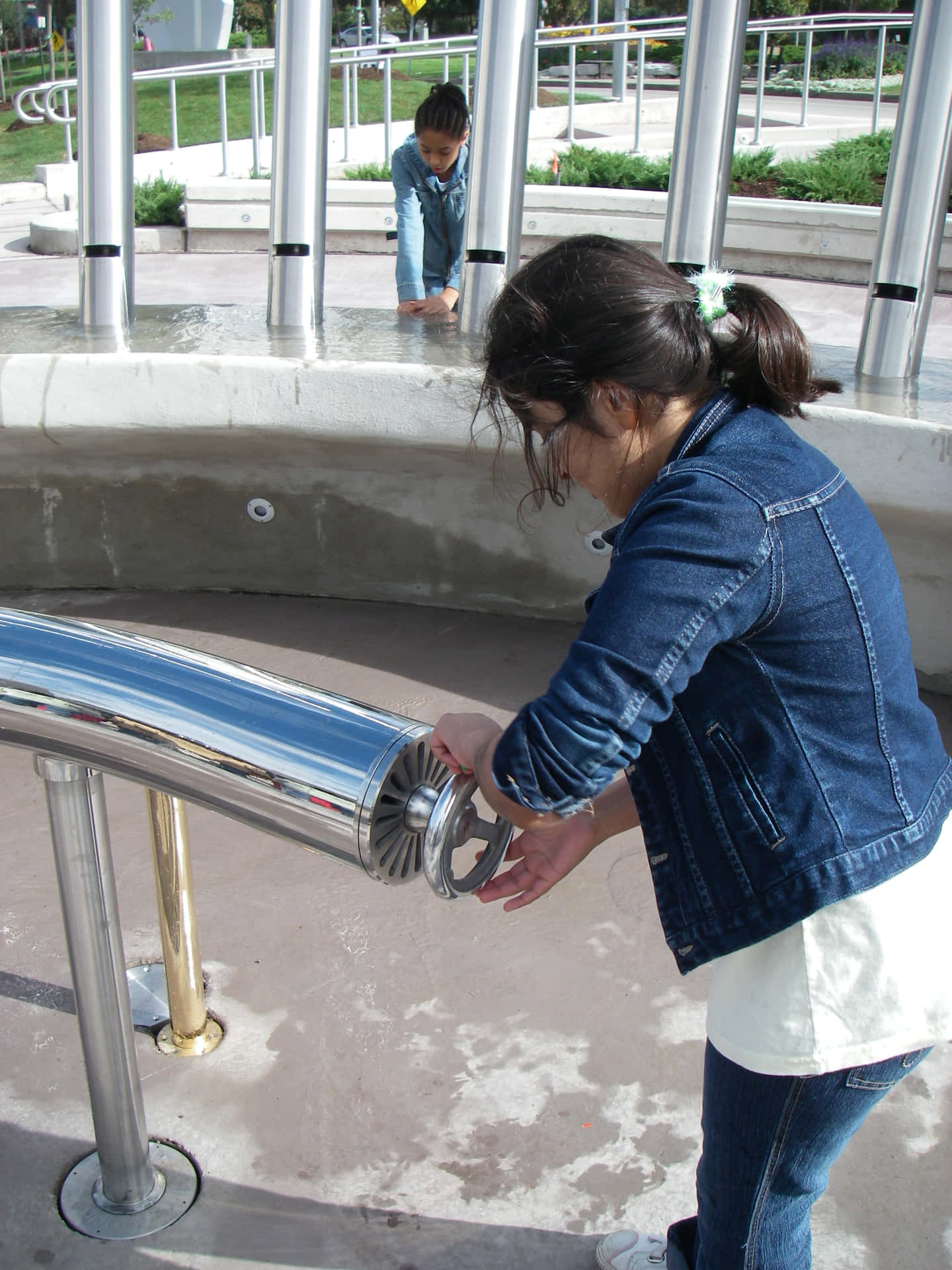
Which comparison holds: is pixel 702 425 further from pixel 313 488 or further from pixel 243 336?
pixel 243 336

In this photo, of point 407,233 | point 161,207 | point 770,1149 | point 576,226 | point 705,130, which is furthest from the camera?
point 161,207

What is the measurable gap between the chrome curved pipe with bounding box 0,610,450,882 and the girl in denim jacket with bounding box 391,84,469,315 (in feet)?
13.1

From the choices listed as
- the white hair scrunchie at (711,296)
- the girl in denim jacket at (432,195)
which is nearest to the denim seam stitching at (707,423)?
the white hair scrunchie at (711,296)

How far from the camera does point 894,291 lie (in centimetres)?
385

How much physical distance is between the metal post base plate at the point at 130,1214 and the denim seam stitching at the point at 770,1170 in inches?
38.9

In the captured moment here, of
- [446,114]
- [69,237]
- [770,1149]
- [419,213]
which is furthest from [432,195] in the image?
[69,237]

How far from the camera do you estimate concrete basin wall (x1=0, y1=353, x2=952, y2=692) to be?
360 centimetres

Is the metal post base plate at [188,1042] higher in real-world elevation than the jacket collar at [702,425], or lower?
lower

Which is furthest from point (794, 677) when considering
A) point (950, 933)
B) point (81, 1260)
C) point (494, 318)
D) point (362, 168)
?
point (362, 168)

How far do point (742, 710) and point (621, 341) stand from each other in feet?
1.44

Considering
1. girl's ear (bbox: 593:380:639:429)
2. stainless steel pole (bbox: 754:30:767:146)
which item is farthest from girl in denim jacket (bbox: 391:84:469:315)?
stainless steel pole (bbox: 754:30:767:146)

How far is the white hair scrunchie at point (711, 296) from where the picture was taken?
56.1 inches

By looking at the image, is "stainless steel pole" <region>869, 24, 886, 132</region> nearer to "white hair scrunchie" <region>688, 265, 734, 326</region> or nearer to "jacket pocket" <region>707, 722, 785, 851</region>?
"white hair scrunchie" <region>688, 265, 734, 326</region>

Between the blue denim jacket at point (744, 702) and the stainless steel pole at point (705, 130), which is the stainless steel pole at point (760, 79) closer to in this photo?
the stainless steel pole at point (705, 130)
